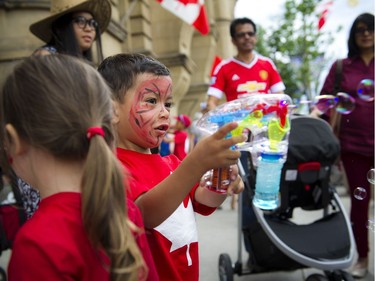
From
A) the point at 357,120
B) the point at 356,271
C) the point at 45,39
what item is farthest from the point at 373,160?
the point at 45,39

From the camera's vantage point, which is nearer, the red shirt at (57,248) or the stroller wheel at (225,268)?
the red shirt at (57,248)

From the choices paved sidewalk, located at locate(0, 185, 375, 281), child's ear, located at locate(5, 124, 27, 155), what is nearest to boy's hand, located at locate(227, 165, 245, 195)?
child's ear, located at locate(5, 124, 27, 155)

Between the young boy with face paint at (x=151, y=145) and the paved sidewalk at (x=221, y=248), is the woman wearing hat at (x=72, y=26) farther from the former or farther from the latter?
the paved sidewalk at (x=221, y=248)

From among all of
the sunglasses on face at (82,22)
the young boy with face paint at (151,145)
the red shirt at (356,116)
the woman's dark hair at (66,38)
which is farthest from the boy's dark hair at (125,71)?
the red shirt at (356,116)

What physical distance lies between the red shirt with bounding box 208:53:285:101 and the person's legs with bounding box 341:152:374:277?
2.98 ft

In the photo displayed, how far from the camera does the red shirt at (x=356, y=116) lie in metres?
3.09

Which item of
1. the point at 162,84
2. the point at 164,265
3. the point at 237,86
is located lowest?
the point at 164,265

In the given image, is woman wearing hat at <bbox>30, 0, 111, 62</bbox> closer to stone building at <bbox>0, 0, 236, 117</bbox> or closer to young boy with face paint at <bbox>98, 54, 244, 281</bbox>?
stone building at <bbox>0, 0, 236, 117</bbox>

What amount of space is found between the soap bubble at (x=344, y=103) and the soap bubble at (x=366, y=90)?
76mm

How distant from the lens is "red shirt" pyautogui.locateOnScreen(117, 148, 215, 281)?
1.36 m

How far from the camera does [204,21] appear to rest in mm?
5070

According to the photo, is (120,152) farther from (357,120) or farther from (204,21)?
(204,21)

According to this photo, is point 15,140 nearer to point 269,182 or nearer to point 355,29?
point 269,182

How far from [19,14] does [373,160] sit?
381cm
